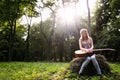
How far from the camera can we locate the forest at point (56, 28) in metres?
43.9

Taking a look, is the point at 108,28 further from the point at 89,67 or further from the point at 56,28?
the point at 89,67

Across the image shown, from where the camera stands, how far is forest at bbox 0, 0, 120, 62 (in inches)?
1730

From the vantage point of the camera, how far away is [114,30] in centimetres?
4238

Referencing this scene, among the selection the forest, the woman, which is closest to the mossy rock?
the woman

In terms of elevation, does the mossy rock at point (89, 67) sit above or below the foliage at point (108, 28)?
below

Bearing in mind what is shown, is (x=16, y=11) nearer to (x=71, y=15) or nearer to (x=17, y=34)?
(x=71, y=15)

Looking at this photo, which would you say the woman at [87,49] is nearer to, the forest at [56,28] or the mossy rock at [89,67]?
the mossy rock at [89,67]

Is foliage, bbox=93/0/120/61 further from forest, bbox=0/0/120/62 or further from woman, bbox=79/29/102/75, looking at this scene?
woman, bbox=79/29/102/75

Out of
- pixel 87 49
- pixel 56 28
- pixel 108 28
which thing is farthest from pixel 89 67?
pixel 56 28

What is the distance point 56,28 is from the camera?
61.1 m

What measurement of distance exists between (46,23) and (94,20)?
19170 mm

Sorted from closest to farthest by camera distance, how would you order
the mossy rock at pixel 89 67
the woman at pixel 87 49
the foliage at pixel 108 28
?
the woman at pixel 87 49
the mossy rock at pixel 89 67
the foliage at pixel 108 28

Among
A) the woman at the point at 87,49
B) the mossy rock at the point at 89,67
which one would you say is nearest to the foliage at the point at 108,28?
the mossy rock at the point at 89,67

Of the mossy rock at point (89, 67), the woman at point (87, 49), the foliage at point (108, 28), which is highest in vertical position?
the foliage at point (108, 28)
